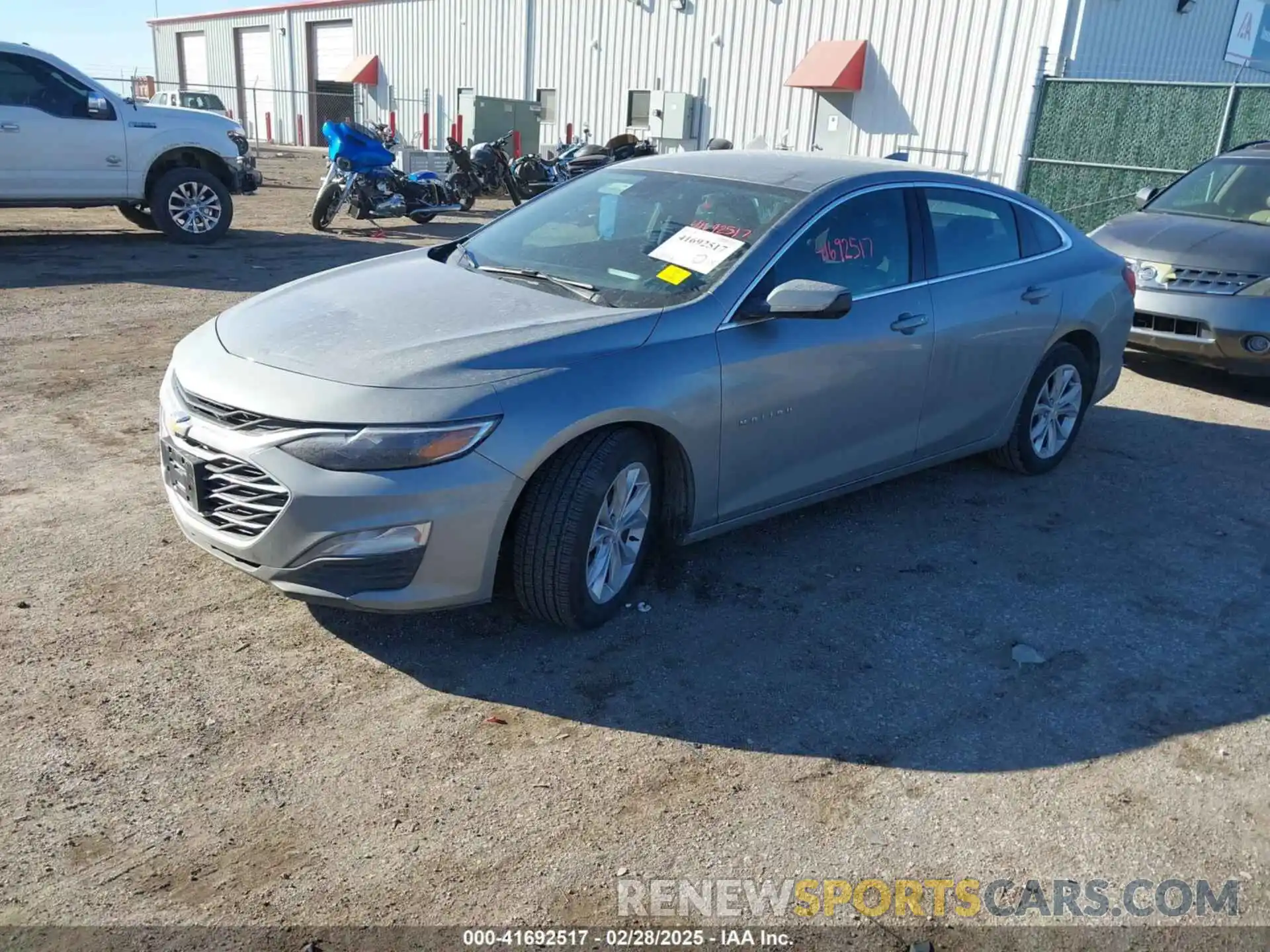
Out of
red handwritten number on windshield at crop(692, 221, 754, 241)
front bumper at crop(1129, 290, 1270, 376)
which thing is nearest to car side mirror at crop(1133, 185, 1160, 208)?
front bumper at crop(1129, 290, 1270, 376)

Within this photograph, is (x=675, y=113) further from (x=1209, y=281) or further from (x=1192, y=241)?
(x=1209, y=281)

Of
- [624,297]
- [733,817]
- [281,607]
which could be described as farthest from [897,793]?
[281,607]

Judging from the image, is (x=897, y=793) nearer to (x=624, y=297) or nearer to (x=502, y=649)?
(x=502, y=649)

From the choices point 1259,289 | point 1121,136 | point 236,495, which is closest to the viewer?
point 236,495

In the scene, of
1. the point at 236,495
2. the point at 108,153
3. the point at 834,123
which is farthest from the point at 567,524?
the point at 834,123

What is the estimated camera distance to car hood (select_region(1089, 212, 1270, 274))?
755cm

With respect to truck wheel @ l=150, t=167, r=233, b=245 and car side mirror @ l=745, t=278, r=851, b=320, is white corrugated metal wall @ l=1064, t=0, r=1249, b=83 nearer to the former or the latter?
truck wheel @ l=150, t=167, r=233, b=245

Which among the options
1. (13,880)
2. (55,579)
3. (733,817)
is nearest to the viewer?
(13,880)

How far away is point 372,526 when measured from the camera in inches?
123

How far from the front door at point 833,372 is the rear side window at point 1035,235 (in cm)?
100

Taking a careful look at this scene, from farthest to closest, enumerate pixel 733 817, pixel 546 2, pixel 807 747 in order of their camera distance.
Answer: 1. pixel 546 2
2. pixel 807 747
3. pixel 733 817

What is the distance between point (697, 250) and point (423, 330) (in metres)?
1.15

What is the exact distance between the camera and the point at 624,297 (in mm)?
3918

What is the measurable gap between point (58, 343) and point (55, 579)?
13.2 feet
